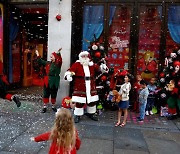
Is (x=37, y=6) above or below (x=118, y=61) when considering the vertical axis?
above

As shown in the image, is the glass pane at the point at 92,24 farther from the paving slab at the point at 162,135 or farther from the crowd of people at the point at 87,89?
the paving slab at the point at 162,135

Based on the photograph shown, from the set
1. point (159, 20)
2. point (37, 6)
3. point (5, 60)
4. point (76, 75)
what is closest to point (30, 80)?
point (5, 60)

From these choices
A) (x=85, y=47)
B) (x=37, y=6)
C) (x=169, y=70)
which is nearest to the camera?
(x=169, y=70)

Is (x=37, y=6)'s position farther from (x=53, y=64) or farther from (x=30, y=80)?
(x=30, y=80)

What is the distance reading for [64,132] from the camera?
3.13 metres

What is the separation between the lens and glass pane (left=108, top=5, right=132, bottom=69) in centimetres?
848

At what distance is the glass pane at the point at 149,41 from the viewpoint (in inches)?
325

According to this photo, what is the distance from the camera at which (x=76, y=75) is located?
6.90 m

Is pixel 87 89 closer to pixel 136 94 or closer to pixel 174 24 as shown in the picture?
pixel 136 94

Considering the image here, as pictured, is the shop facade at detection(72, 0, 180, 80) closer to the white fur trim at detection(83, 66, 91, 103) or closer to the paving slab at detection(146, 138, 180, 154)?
the white fur trim at detection(83, 66, 91, 103)

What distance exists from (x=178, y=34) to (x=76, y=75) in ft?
12.5

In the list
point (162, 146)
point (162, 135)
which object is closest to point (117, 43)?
point (162, 135)

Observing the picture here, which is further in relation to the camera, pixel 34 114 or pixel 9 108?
pixel 9 108

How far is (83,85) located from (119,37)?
269 centimetres
